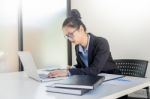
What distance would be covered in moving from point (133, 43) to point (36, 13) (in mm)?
1404

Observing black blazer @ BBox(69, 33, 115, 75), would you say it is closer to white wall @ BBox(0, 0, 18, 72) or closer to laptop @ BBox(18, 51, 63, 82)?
laptop @ BBox(18, 51, 63, 82)

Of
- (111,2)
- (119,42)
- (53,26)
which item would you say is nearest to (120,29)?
(119,42)

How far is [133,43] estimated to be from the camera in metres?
3.46

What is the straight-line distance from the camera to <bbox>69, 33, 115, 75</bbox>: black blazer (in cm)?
203

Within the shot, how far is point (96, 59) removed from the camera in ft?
6.89

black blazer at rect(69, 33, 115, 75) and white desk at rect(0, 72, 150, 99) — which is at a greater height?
black blazer at rect(69, 33, 115, 75)

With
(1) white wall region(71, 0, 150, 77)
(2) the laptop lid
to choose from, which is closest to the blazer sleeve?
(2) the laptop lid

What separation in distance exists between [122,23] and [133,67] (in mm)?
1003

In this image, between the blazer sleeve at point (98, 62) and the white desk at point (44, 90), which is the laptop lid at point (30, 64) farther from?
the blazer sleeve at point (98, 62)

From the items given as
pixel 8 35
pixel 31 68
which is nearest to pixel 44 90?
pixel 31 68

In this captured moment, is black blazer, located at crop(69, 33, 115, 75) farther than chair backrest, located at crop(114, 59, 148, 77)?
No

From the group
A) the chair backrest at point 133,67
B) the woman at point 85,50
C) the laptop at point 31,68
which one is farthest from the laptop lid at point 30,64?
the chair backrest at point 133,67

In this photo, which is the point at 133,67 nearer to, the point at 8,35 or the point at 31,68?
the point at 31,68

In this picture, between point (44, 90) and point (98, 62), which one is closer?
point (44, 90)
